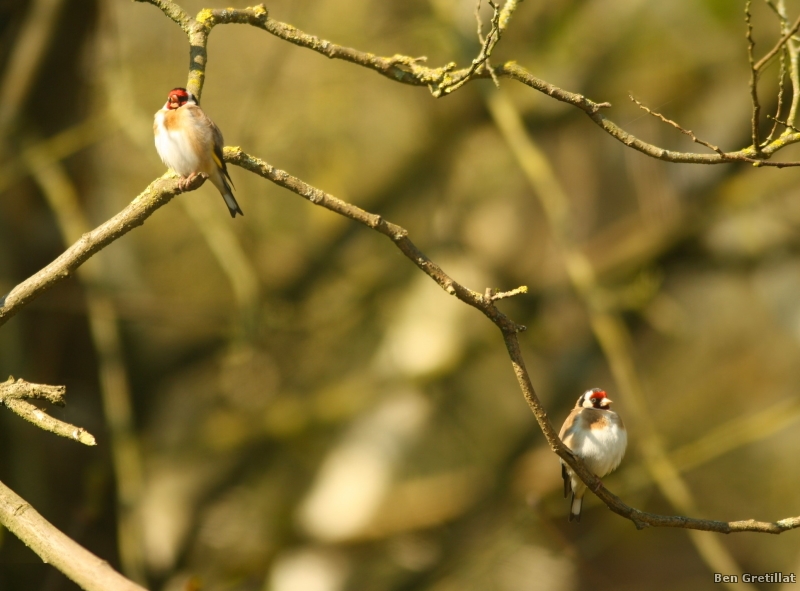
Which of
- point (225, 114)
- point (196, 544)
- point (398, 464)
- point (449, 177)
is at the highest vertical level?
point (225, 114)

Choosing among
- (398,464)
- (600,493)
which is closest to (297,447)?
(398,464)

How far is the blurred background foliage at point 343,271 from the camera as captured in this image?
621 centimetres

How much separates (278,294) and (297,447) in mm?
1481

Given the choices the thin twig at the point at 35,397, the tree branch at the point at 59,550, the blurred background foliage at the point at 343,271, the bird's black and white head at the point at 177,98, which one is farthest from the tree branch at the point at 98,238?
the blurred background foliage at the point at 343,271

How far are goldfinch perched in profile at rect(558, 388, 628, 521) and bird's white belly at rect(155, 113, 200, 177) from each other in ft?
6.41

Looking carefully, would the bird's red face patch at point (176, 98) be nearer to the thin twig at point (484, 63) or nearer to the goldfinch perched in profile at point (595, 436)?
the thin twig at point (484, 63)

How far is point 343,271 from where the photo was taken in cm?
789

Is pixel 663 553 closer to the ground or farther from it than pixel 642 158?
closer to the ground

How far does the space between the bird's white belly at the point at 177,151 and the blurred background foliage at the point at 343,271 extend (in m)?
2.40

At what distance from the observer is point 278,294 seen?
7746mm

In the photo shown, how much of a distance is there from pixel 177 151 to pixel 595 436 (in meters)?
2.28

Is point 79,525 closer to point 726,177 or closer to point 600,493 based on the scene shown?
point 600,493

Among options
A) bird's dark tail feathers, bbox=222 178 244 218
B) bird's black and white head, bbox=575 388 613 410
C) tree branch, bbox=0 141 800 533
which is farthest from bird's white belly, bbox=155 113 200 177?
bird's black and white head, bbox=575 388 613 410

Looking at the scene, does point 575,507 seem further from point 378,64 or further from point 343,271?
point 343,271
